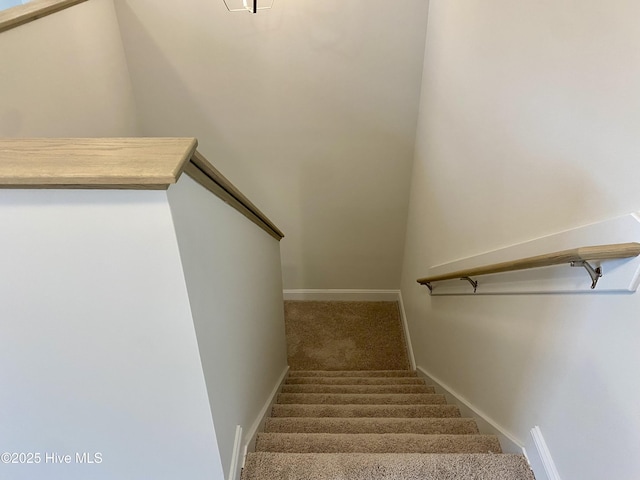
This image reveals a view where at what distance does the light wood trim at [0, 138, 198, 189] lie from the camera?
24.0 inches

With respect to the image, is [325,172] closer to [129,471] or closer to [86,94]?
[86,94]

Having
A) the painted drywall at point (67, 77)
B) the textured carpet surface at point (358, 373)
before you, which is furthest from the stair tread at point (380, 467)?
the textured carpet surface at point (358, 373)

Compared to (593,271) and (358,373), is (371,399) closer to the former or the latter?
(358,373)

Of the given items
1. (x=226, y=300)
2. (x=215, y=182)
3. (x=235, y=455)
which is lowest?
(x=235, y=455)

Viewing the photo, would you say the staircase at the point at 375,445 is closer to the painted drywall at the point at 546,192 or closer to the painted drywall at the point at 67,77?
the painted drywall at the point at 546,192

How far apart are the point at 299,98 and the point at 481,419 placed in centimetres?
258

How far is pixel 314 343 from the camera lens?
375 centimetres

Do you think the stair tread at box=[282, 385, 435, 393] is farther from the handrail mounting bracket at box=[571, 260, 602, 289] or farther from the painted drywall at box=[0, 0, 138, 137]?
the painted drywall at box=[0, 0, 138, 137]

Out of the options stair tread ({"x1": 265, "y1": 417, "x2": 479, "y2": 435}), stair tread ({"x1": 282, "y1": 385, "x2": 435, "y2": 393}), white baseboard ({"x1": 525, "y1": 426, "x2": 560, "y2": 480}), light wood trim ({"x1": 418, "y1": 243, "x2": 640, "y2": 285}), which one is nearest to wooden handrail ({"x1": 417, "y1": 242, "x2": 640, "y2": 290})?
light wood trim ({"x1": 418, "y1": 243, "x2": 640, "y2": 285})

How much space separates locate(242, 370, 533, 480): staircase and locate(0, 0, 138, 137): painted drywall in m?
1.73

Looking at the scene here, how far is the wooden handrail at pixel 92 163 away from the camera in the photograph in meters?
0.61

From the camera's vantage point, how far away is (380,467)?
1124 millimetres

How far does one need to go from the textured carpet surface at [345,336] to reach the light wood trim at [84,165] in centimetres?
315

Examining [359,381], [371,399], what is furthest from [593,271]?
[359,381]
